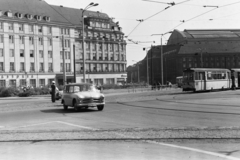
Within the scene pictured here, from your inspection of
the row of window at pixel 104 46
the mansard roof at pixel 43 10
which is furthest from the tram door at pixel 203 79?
the row of window at pixel 104 46

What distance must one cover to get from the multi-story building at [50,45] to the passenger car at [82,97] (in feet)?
152

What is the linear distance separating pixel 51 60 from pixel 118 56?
23.8 metres

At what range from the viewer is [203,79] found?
1512 inches

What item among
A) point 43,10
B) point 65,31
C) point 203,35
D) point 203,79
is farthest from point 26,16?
point 203,35

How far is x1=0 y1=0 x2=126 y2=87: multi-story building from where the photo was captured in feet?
237

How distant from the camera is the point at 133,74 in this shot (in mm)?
142250

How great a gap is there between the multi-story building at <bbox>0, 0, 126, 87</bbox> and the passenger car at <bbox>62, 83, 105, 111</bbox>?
152ft

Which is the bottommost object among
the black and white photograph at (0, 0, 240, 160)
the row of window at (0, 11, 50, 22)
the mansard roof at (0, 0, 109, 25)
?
the black and white photograph at (0, 0, 240, 160)

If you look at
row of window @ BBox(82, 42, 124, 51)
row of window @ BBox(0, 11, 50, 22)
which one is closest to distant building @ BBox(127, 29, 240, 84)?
row of window @ BBox(82, 42, 124, 51)

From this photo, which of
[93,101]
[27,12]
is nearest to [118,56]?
[27,12]

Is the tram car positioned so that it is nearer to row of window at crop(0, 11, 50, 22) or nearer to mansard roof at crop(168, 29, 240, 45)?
row of window at crop(0, 11, 50, 22)

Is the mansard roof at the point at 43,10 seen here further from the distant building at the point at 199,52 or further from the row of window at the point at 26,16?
the distant building at the point at 199,52

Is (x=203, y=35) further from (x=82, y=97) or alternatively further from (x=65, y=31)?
(x=82, y=97)

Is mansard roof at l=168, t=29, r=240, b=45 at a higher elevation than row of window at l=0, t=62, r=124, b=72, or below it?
higher
